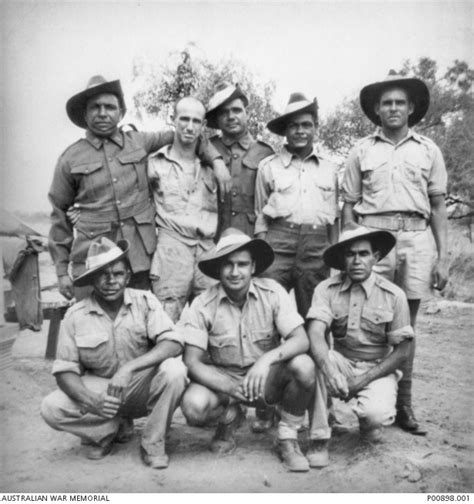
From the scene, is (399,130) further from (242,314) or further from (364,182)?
(242,314)

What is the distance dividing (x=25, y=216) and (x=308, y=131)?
9.42 feet

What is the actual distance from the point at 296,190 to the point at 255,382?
1.50 meters

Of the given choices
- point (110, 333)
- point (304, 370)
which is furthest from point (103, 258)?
point (304, 370)

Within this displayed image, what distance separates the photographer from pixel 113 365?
3.84m

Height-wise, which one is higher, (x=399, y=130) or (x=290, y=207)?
(x=399, y=130)

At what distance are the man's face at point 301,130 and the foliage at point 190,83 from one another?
3.08 meters

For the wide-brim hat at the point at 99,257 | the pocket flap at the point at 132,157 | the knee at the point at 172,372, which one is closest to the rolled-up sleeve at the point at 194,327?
the knee at the point at 172,372

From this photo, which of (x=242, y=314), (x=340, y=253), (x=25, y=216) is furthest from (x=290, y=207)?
(x=25, y=216)

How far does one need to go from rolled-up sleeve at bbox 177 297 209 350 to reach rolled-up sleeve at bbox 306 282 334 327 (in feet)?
2.29

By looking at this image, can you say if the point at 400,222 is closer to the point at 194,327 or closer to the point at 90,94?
the point at 194,327

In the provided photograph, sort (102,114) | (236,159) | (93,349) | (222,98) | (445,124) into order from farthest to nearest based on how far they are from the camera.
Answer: (445,124) < (236,159) < (222,98) < (102,114) < (93,349)

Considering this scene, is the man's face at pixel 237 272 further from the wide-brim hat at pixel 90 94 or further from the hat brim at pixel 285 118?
the wide-brim hat at pixel 90 94

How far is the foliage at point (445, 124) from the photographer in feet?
20.3

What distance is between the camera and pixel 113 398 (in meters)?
3.56
